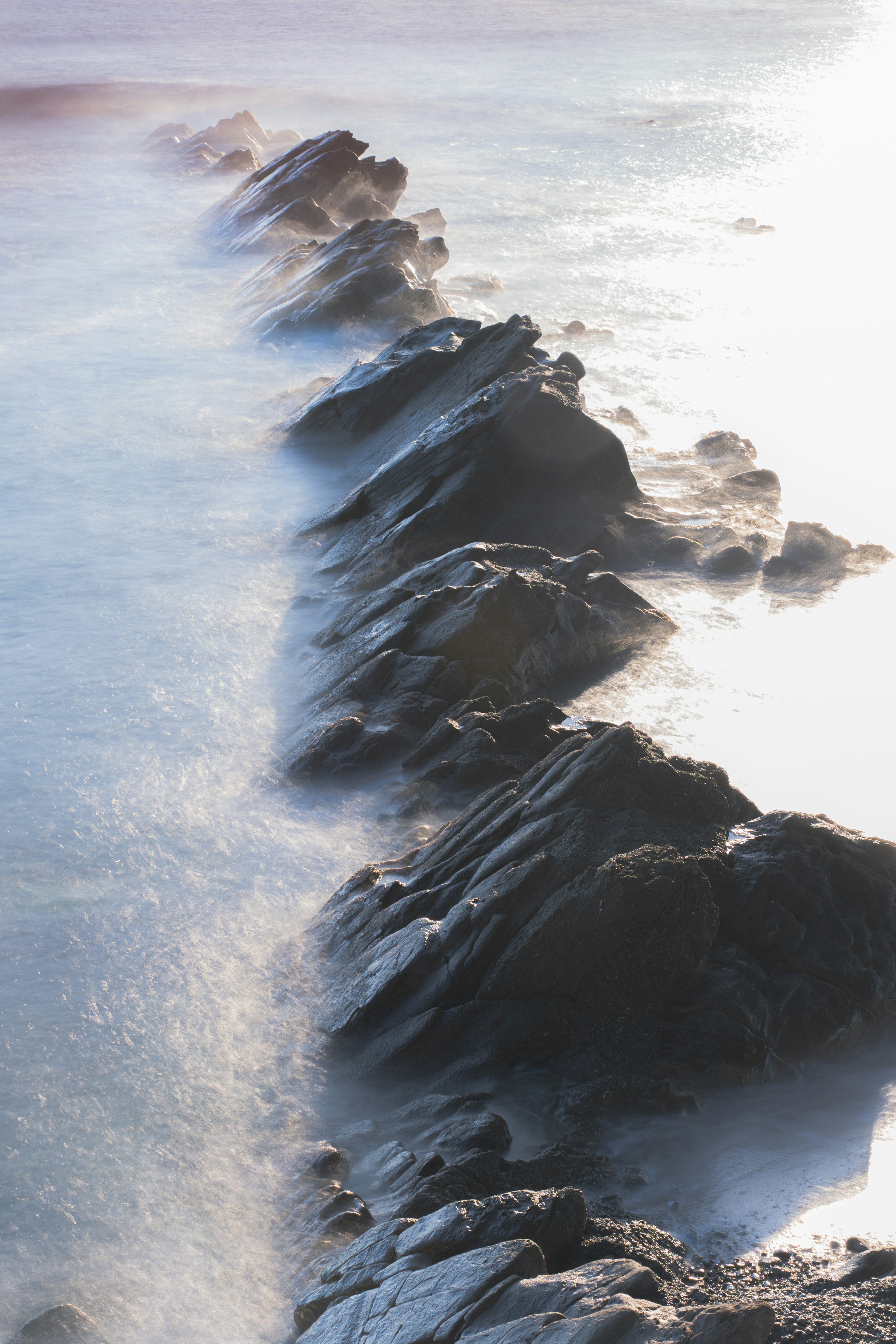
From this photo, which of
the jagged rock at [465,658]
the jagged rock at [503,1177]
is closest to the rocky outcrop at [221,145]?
the jagged rock at [465,658]

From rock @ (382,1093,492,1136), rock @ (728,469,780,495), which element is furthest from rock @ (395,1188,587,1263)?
rock @ (728,469,780,495)

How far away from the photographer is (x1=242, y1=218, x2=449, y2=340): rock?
78.8ft

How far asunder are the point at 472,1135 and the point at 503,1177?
434mm

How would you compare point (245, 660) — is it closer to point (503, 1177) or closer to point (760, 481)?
point (503, 1177)

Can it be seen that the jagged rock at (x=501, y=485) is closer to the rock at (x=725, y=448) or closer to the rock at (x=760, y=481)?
the rock at (x=760, y=481)

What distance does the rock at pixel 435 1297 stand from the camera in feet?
16.0

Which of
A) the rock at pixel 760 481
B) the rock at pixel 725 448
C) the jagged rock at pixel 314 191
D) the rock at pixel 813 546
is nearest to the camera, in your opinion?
the rock at pixel 813 546

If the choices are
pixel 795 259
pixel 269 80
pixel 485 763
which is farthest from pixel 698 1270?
pixel 269 80

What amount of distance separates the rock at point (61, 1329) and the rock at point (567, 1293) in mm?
2413

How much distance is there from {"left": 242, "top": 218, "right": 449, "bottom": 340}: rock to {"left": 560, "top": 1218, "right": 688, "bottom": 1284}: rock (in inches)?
827

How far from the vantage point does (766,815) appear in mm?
8578

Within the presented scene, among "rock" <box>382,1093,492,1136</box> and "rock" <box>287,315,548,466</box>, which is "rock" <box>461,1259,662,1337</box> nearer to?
"rock" <box>382,1093,492,1136</box>

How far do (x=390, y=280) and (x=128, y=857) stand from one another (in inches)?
696

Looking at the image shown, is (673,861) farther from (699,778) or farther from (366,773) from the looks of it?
(366,773)
